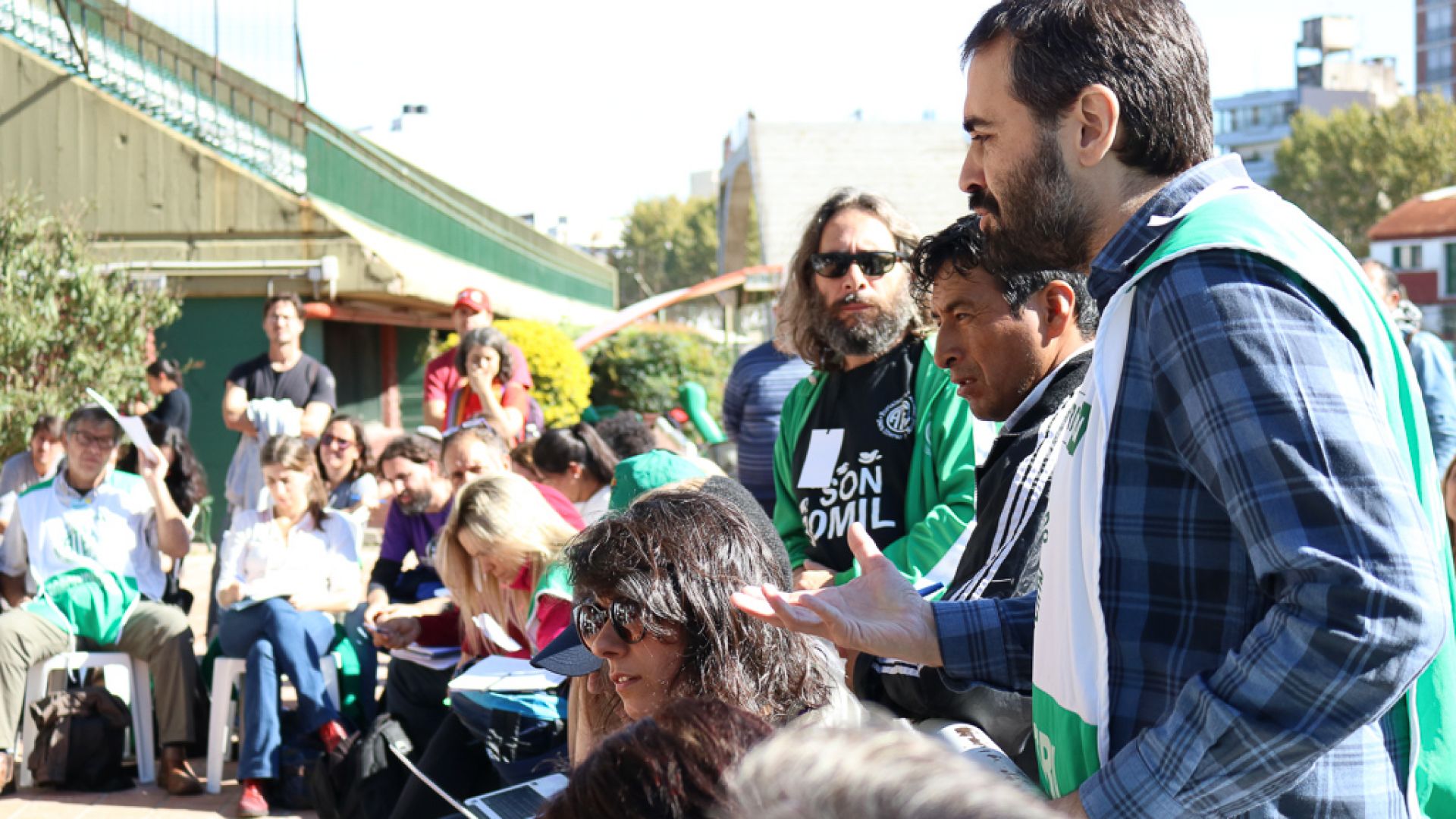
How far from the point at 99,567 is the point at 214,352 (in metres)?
8.00

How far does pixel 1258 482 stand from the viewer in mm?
1253

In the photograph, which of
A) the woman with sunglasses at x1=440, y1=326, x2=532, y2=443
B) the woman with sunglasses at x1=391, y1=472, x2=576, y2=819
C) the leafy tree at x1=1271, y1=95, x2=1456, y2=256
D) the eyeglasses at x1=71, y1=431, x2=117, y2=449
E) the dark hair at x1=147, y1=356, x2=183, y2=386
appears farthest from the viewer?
the leafy tree at x1=1271, y1=95, x2=1456, y2=256

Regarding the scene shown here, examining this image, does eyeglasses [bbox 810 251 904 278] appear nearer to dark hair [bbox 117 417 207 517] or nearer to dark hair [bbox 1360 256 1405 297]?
dark hair [bbox 1360 256 1405 297]

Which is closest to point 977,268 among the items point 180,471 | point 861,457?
point 861,457

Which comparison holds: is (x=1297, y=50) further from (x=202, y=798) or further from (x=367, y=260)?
(x=202, y=798)

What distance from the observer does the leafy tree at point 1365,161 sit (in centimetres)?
5581

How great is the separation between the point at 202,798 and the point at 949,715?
14.7 ft

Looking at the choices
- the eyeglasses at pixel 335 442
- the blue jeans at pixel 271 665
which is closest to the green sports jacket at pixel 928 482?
the blue jeans at pixel 271 665

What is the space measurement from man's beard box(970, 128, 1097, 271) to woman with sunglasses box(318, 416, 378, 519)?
6.12 meters

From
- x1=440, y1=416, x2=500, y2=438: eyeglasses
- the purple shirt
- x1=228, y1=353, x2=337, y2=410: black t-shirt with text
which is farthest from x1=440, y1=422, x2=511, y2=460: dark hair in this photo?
x1=228, y1=353, x2=337, y2=410: black t-shirt with text

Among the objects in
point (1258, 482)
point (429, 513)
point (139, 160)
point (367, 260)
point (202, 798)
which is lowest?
point (202, 798)

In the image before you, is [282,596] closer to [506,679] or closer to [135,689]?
[135,689]

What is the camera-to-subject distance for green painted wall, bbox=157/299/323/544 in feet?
44.5

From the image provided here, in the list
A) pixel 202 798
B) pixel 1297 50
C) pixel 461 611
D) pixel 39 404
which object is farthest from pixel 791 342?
pixel 1297 50
